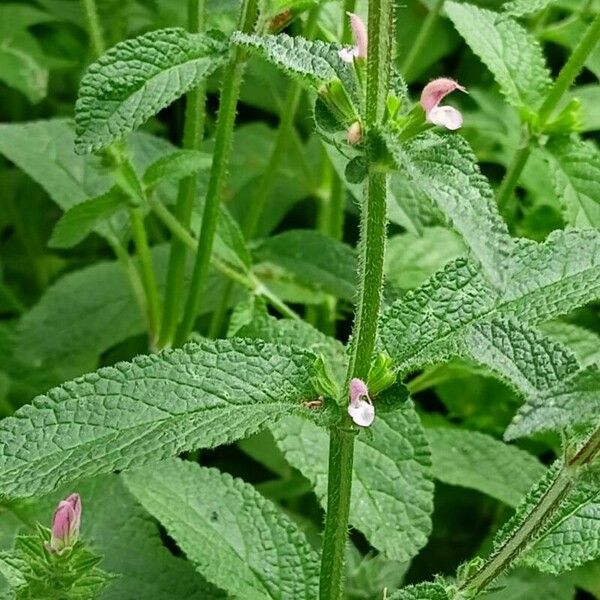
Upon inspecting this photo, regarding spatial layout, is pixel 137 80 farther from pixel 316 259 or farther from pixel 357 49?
pixel 316 259

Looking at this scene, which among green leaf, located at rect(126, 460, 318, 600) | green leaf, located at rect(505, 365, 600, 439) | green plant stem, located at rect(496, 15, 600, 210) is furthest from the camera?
green plant stem, located at rect(496, 15, 600, 210)

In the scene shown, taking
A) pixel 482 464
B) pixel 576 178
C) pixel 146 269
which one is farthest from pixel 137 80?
pixel 482 464

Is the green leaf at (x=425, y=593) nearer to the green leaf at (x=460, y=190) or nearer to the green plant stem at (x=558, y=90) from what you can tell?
the green leaf at (x=460, y=190)

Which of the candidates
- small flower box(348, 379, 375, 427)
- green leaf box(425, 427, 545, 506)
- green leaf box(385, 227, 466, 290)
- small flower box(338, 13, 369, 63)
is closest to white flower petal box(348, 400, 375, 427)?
small flower box(348, 379, 375, 427)

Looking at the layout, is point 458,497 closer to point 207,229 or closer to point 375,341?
point 207,229

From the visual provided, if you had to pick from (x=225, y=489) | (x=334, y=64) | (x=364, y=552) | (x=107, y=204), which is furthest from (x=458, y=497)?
(x=334, y=64)

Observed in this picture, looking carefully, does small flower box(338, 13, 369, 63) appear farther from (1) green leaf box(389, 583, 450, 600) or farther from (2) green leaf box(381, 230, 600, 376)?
(1) green leaf box(389, 583, 450, 600)

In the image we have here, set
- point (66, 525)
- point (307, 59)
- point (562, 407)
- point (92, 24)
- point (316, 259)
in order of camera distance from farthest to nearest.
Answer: point (316, 259)
point (92, 24)
point (66, 525)
point (307, 59)
point (562, 407)
